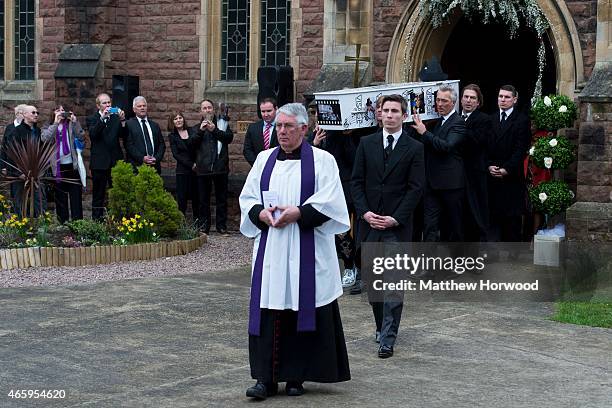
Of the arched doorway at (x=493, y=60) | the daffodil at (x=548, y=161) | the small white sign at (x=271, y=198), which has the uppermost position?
the arched doorway at (x=493, y=60)

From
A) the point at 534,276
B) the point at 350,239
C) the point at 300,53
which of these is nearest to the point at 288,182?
the point at 350,239

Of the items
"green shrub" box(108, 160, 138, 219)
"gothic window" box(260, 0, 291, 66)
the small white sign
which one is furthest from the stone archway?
the small white sign

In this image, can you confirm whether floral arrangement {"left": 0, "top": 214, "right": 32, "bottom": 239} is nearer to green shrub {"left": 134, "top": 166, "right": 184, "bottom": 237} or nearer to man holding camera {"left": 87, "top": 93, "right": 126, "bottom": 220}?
green shrub {"left": 134, "top": 166, "right": 184, "bottom": 237}

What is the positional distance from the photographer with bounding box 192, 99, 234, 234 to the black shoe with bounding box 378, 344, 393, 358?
26.2 feet

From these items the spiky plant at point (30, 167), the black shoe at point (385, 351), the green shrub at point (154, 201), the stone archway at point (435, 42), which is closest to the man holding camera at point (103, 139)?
the spiky plant at point (30, 167)

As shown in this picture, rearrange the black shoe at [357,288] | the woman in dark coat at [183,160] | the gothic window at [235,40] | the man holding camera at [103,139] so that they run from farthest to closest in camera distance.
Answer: the gothic window at [235,40] → the woman in dark coat at [183,160] → the man holding camera at [103,139] → the black shoe at [357,288]

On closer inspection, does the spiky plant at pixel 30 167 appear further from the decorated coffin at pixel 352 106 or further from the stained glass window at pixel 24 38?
the stained glass window at pixel 24 38

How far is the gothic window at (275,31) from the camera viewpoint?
18172mm

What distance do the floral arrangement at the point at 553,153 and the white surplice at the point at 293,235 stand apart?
6.17 m

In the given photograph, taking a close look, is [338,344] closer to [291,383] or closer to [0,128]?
[291,383]

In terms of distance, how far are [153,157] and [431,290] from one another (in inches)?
217

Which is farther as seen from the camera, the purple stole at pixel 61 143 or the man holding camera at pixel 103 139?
the man holding camera at pixel 103 139

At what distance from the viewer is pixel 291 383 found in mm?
7680

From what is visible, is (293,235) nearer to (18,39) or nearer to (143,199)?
(143,199)
